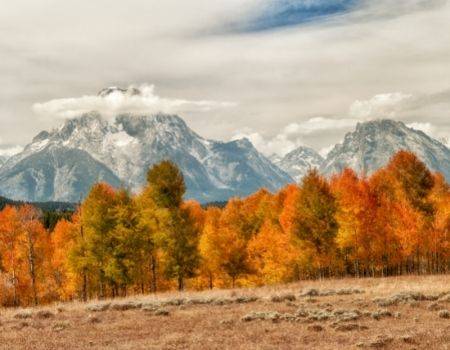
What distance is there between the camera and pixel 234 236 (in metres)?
66.5

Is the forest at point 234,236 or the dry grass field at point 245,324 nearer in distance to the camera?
the dry grass field at point 245,324

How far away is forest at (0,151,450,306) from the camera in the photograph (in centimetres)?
5156

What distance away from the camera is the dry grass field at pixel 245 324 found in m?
19.6

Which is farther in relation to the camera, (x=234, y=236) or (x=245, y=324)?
(x=234, y=236)

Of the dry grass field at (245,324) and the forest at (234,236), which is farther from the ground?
the forest at (234,236)

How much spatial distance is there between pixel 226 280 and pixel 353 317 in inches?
1916

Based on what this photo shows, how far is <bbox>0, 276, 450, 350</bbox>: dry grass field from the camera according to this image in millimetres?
19578

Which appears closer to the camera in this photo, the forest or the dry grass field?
the dry grass field

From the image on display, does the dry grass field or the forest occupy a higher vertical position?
the forest

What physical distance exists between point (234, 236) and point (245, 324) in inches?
1673

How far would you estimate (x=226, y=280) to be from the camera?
71875 millimetres

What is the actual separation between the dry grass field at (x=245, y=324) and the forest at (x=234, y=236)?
18154mm

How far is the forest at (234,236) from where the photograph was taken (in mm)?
51562

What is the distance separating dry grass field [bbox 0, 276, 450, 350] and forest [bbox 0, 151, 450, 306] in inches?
715
